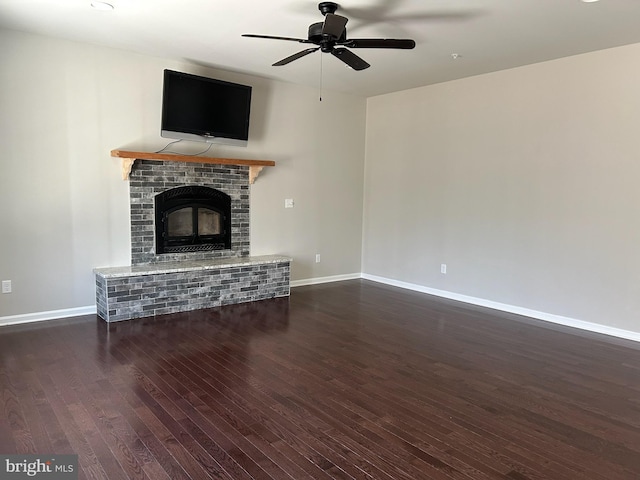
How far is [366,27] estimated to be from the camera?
3.81 m

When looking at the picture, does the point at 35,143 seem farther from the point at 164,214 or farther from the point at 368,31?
the point at 368,31

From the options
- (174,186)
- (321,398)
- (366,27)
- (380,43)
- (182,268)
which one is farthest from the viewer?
(174,186)

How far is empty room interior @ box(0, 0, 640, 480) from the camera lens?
8.23 feet

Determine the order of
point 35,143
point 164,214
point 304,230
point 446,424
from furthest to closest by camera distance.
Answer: point 304,230
point 164,214
point 35,143
point 446,424

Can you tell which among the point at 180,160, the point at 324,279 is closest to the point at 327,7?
the point at 180,160

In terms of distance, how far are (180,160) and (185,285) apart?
136 centimetres

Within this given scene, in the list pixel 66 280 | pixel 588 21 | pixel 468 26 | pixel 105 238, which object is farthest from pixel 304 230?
pixel 588 21

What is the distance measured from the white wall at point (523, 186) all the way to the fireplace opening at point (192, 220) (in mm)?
2419

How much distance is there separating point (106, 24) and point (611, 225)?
4963 millimetres

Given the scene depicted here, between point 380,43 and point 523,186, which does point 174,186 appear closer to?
A: point 380,43

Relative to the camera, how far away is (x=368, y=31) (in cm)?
391

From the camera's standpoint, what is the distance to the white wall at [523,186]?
4.25 m

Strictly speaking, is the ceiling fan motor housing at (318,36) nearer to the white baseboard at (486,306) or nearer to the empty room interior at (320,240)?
the empty room interior at (320,240)

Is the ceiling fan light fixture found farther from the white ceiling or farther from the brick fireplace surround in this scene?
the brick fireplace surround
